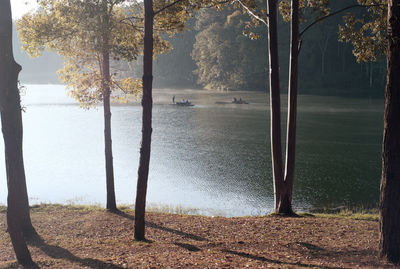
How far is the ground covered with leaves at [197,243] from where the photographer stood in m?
7.30

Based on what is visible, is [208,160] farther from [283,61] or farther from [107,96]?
[283,61]

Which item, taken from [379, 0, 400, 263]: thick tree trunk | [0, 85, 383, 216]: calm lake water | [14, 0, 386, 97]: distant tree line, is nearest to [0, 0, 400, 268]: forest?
[379, 0, 400, 263]: thick tree trunk

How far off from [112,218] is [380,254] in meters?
7.66

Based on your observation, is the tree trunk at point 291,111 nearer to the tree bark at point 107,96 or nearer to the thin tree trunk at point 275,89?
the thin tree trunk at point 275,89

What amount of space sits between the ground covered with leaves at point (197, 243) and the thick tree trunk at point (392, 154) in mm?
405

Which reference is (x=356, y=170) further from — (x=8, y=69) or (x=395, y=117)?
(x=8, y=69)

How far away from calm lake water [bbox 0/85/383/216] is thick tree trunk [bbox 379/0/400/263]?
8068 millimetres

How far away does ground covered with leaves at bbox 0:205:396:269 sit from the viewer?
7.30 metres

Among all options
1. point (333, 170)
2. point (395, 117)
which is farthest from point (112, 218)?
point (333, 170)

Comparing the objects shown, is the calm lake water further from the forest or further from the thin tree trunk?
the thin tree trunk

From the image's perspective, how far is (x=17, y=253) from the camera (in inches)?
294

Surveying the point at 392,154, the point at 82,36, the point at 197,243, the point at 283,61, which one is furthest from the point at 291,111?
the point at 283,61

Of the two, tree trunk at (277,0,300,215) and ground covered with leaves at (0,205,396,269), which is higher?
tree trunk at (277,0,300,215)

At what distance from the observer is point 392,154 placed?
687cm
